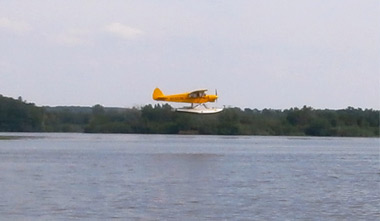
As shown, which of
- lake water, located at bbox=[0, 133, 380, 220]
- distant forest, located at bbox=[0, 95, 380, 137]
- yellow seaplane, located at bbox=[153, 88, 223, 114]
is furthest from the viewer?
distant forest, located at bbox=[0, 95, 380, 137]

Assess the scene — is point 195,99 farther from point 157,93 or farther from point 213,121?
point 213,121

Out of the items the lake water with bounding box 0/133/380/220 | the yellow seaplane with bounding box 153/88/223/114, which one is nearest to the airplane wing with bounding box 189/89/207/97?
the yellow seaplane with bounding box 153/88/223/114

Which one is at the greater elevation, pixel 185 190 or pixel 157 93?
pixel 157 93

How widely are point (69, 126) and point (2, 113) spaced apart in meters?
10.5

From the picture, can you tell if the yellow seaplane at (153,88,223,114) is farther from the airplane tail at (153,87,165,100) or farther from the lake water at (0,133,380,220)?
the lake water at (0,133,380,220)

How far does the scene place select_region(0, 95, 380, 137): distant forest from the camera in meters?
94.4

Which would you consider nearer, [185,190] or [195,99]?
[185,190]

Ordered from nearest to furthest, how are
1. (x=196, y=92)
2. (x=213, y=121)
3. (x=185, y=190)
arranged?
(x=185, y=190) → (x=196, y=92) → (x=213, y=121)

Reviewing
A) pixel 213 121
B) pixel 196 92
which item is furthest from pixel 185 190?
pixel 213 121

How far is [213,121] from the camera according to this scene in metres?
96.2

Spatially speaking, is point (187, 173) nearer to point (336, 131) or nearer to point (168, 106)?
point (168, 106)

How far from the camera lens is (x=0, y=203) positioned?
74.3 ft

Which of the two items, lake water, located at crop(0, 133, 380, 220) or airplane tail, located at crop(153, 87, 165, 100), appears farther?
airplane tail, located at crop(153, 87, 165, 100)

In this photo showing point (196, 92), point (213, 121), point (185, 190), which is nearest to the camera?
point (185, 190)
